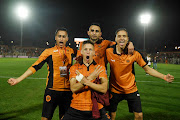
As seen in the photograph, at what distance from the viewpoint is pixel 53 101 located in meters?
3.30

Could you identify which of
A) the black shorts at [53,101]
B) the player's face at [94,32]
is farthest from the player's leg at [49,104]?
the player's face at [94,32]

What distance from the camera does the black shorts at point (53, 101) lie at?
326 centimetres

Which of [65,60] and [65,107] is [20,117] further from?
[65,60]

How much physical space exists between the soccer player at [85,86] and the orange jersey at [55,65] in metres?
0.73

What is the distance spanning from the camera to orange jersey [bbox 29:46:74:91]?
3.39 metres

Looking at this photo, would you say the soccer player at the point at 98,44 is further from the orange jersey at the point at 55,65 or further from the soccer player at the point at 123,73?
the orange jersey at the point at 55,65

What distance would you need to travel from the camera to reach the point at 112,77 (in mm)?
3734

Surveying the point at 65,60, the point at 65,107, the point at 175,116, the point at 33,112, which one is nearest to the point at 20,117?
the point at 33,112

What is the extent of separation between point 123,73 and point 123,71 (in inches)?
1.7

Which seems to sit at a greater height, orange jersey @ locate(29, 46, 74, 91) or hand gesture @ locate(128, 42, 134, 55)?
hand gesture @ locate(128, 42, 134, 55)

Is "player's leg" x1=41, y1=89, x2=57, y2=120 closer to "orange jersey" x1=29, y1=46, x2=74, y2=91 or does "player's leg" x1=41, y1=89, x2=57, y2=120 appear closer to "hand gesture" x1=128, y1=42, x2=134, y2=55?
"orange jersey" x1=29, y1=46, x2=74, y2=91

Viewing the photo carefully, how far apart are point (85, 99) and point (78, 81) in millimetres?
306

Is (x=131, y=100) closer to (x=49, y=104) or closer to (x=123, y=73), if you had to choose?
(x=123, y=73)

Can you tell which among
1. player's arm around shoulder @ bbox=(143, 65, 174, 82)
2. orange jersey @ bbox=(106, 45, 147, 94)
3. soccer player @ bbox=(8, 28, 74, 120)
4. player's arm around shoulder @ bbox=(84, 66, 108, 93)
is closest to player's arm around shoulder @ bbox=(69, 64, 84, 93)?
player's arm around shoulder @ bbox=(84, 66, 108, 93)
